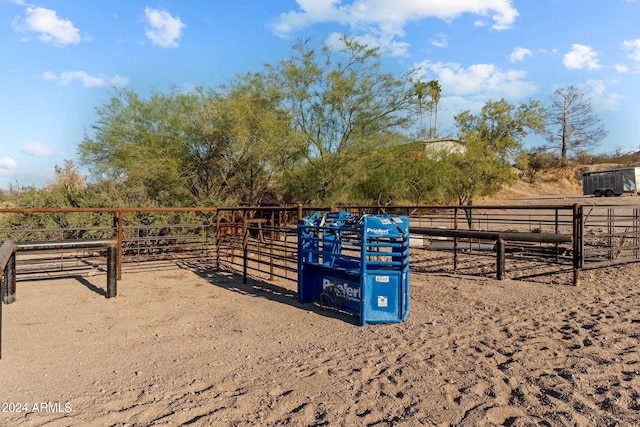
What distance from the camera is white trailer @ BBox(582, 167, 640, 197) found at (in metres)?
37.9

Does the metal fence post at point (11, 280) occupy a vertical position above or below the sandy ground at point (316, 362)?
above

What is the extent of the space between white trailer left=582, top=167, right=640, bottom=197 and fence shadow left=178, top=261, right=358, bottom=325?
40.5 m

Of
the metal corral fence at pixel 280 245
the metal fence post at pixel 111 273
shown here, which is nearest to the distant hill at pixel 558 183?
the metal corral fence at pixel 280 245

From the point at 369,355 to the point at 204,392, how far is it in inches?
67.7

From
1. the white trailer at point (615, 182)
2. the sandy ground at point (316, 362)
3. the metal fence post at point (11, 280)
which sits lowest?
the sandy ground at point (316, 362)

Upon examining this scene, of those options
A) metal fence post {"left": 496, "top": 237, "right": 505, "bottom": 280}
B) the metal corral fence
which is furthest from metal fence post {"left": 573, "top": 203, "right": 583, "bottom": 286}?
metal fence post {"left": 496, "top": 237, "right": 505, "bottom": 280}

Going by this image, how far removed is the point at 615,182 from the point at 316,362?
4369 centimetres

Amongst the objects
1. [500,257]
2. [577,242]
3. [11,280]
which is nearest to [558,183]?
[577,242]

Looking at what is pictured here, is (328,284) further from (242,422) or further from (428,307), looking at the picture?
(242,422)

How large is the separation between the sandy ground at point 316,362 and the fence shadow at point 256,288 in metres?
0.08

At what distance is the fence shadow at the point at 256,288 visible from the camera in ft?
20.6

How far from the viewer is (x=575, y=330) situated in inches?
204

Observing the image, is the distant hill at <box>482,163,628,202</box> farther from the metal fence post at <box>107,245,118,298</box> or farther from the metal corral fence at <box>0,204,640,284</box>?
the metal fence post at <box>107,245,118,298</box>

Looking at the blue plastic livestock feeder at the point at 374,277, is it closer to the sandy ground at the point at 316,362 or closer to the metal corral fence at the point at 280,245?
the sandy ground at the point at 316,362
